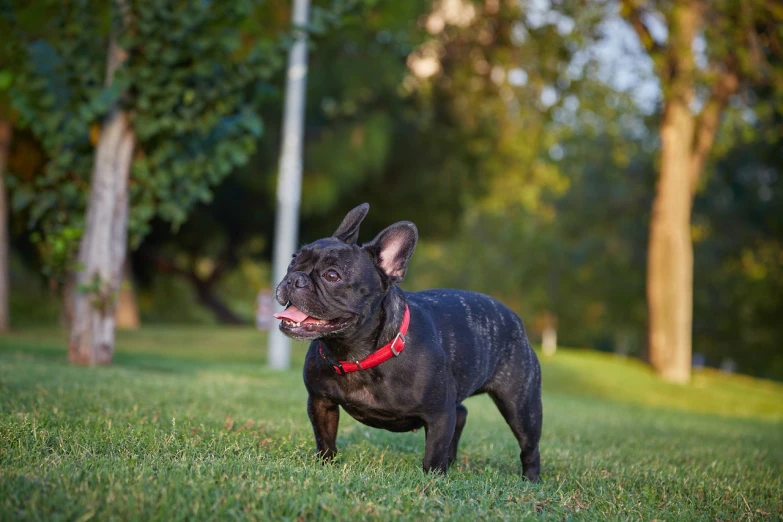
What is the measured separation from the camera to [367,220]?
2731 centimetres

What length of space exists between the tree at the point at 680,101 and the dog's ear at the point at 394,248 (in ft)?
57.7

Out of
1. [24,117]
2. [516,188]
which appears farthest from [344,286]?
[516,188]

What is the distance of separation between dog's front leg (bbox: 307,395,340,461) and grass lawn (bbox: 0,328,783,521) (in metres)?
0.13

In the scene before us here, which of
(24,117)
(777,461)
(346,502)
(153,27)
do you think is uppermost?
(153,27)

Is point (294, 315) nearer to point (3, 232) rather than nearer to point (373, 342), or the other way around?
point (373, 342)

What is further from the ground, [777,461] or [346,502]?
[346,502]

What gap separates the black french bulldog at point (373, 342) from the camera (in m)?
4.66

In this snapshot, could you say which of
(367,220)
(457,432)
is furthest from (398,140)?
(457,432)

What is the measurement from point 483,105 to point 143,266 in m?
13.4

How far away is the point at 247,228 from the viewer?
1137 inches

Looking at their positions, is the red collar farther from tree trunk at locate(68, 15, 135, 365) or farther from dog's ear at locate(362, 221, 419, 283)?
tree trunk at locate(68, 15, 135, 365)

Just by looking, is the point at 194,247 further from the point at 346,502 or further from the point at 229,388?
the point at 346,502

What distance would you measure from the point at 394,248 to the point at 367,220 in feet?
73.6

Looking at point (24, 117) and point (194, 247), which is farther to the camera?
point (194, 247)
